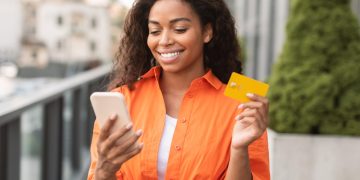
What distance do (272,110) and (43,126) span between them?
1811mm

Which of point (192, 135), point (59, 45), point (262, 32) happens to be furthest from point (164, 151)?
point (59, 45)

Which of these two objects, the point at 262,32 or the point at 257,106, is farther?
the point at 262,32

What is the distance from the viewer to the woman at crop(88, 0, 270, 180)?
229 cm

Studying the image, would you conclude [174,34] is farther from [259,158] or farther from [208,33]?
[259,158]

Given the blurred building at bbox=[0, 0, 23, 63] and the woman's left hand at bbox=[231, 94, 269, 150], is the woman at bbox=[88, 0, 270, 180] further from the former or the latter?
the blurred building at bbox=[0, 0, 23, 63]

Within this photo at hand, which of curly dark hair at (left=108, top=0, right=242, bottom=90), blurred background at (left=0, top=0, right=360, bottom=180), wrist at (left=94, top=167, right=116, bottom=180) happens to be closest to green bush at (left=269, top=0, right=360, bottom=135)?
blurred background at (left=0, top=0, right=360, bottom=180)

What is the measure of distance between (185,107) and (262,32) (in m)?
13.0

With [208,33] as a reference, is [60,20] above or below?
below

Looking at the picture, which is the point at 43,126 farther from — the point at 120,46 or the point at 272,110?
the point at 120,46

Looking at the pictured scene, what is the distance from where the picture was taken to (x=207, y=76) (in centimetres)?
249

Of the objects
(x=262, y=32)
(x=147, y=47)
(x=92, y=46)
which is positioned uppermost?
(x=147, y=47)

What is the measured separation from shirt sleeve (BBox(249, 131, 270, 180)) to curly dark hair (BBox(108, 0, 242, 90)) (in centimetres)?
32

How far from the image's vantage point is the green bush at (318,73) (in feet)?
17.0

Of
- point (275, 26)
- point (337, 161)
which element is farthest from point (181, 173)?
point (275, 26)
